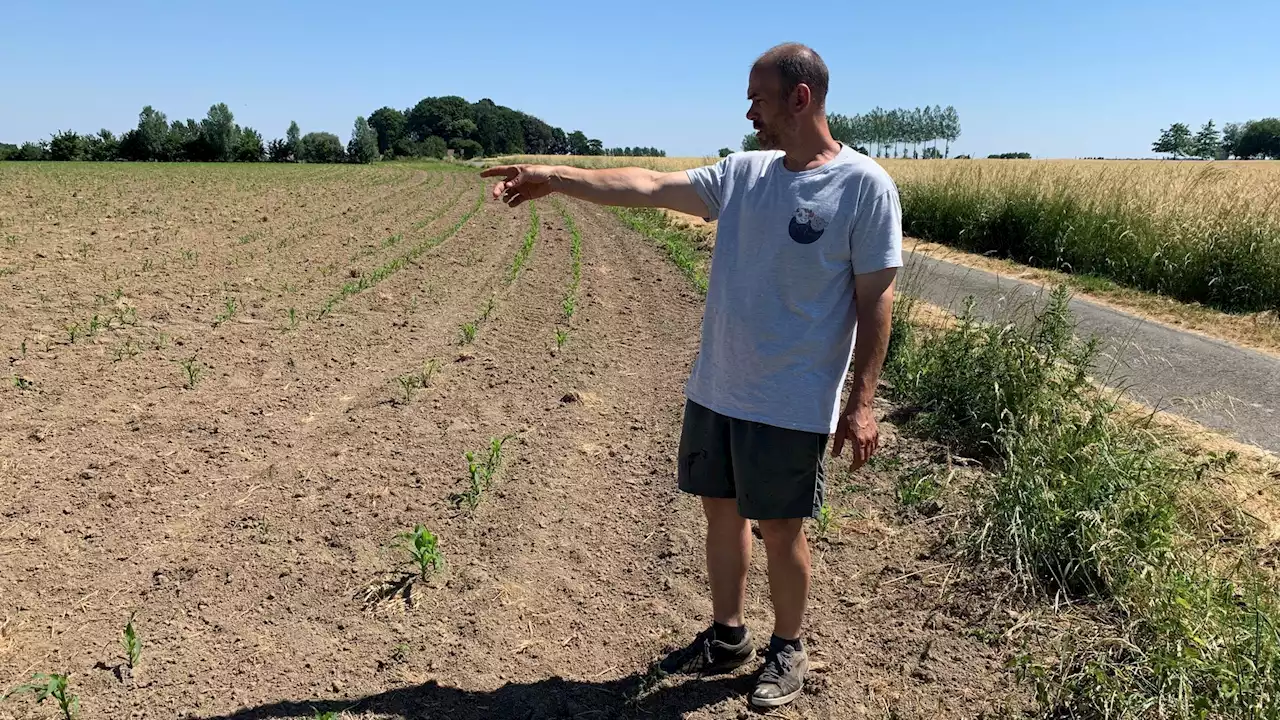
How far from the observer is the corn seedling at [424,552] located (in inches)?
125

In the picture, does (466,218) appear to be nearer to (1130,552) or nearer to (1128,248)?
(1128,248)

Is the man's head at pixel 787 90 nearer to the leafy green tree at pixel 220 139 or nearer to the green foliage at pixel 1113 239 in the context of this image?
the green foliage at pixel 1113 239

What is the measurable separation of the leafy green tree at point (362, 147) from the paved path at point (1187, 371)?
68.3 metres

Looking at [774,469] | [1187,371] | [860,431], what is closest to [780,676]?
[774,469]

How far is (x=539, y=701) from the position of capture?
262 centimetres

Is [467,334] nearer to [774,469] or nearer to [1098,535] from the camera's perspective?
[774,469]

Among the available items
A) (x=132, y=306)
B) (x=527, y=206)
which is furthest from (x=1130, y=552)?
(x=527, y=206)

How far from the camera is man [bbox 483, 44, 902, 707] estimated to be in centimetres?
215

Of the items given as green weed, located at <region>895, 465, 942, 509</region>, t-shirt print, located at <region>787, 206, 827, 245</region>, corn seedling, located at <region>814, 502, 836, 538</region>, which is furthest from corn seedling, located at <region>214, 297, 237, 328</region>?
t-shirt print, located at <region>787, 206, 827, 245</region>

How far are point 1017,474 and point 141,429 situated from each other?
469 centimetres

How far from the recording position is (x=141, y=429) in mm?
Answer: 4484

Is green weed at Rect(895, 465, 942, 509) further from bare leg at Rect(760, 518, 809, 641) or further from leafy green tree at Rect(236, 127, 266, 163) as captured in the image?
leafy green tree at Rect(236, 127, 266, 163)

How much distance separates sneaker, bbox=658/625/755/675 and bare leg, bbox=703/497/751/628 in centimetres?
8

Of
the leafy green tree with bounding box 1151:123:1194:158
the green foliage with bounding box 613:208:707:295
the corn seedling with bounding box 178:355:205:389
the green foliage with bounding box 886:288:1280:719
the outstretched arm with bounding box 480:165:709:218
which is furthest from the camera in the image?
the leafy green tree with bounding box 1151:123:1194:158
